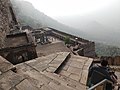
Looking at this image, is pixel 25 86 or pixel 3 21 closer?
pixel 25 86

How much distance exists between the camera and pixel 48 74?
7.21 metres

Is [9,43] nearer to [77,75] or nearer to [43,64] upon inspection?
[43,64]

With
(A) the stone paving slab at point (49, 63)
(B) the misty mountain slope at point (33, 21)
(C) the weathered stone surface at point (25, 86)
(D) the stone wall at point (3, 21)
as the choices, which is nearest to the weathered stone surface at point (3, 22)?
(D) the stone wall at point (3, 21)

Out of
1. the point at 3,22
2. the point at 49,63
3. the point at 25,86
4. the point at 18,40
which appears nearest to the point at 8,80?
the point at 25,86

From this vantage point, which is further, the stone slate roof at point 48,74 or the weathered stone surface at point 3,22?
the weathered stone surface at point 3,22

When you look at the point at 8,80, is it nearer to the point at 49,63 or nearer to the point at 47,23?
the point at 49,63

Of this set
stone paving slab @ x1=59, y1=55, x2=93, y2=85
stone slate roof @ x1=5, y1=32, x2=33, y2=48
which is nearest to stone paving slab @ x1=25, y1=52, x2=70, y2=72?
stone paving slab @ x1=59, y1=55, x2=93, y2=85

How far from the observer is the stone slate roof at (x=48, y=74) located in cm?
516

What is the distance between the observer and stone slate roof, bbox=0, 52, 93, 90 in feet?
16.9

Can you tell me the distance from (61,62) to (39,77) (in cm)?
243

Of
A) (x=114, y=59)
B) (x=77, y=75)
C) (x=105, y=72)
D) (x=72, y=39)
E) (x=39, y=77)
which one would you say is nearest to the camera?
(x=105, y=72)

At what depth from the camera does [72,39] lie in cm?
3067

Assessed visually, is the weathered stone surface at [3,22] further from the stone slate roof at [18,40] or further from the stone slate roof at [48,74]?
the stone slate roof at [48,74]

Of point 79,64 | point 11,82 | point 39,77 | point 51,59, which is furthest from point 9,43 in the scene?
point 11,82
